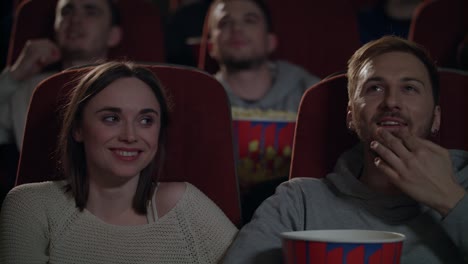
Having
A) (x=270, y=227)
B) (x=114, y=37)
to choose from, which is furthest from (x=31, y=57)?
(x=270, y=227)

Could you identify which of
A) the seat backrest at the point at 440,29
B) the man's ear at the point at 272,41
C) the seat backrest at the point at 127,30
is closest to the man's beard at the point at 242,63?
the man's ear at the point at 272,41

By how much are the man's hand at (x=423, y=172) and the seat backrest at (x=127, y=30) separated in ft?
3.63

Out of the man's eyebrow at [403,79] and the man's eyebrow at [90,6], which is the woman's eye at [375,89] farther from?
the man's eyebrow at [90,6]

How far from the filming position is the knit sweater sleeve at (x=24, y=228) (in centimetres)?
126

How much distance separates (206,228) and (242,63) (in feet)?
3.30

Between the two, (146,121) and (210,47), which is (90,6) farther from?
(146,121)

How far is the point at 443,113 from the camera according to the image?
139 centimetres

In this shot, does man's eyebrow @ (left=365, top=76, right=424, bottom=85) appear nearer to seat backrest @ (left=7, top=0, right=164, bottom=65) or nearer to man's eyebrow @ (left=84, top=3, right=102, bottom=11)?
seat backrest @ (left=7, top=0, right=164, bottom=65)

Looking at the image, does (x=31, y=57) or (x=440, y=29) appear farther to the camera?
(x=440, y=29)

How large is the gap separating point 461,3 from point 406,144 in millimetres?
1105

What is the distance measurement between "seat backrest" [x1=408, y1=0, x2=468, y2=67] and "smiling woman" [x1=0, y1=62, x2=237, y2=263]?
99cm

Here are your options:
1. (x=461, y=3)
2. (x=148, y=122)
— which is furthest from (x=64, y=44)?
(x=461, y=3)

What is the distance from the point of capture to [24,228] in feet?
4.23

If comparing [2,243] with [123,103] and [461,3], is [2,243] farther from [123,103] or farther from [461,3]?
[461,3]
